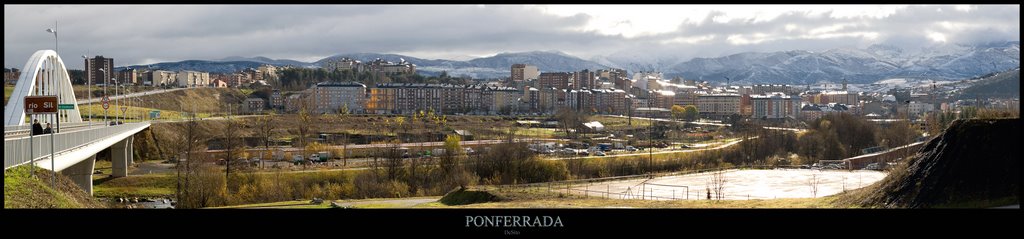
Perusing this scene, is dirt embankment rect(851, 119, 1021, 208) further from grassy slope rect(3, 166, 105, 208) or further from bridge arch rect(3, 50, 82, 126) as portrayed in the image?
bridge arch rect(3, 50, 82, 126)

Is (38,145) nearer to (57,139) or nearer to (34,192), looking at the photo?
(57,139)

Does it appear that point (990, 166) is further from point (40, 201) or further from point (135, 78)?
point (135, 78)

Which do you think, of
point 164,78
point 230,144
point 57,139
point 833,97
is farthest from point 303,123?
point 57,139

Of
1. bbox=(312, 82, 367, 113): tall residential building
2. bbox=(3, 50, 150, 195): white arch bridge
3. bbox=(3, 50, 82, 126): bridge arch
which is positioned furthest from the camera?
bbox=(312, 82, 367, 113): tall residential building

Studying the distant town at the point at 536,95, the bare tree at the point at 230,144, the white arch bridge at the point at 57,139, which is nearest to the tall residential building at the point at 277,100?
the distant town at the point at 536,95

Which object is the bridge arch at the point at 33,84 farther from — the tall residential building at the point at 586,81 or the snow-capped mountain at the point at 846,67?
the tall residential building at the point at 586,81

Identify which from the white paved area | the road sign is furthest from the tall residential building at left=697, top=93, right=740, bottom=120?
the road sign
